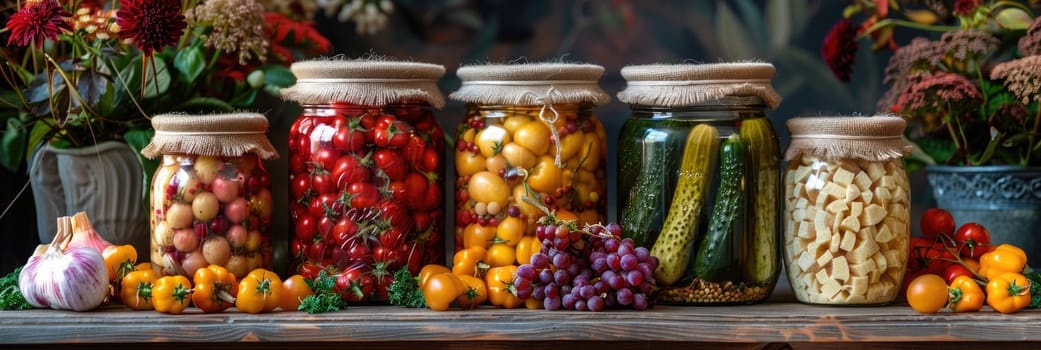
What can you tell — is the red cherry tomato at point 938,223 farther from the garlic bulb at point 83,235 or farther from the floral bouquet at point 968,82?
the garlic bulb at point 83,235

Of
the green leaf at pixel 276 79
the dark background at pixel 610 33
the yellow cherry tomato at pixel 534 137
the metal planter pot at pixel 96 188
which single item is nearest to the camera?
the yellow cherry tomato at pixel 534 137

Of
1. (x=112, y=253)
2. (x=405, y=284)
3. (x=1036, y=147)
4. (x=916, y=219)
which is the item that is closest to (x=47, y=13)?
(x=112, y=253)

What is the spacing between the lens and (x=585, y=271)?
1114mm

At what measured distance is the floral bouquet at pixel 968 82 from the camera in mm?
1312

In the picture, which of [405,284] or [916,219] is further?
[916,219]

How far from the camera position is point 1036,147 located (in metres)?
1.33

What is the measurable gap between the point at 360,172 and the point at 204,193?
18 centimetres

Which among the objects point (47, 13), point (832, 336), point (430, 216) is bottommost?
point (832, 336)

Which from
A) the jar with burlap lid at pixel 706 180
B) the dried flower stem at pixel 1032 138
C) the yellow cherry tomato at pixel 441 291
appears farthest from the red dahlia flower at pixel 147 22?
the dried flower stem at pixel 1032 138

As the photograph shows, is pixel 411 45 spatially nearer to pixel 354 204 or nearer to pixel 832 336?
pixel 354 204

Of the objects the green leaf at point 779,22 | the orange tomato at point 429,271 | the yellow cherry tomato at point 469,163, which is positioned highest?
the green leaf at point 779,22

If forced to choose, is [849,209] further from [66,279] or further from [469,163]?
[66,279]

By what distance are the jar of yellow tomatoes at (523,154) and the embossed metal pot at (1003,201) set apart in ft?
1.78

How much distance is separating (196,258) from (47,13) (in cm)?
32
